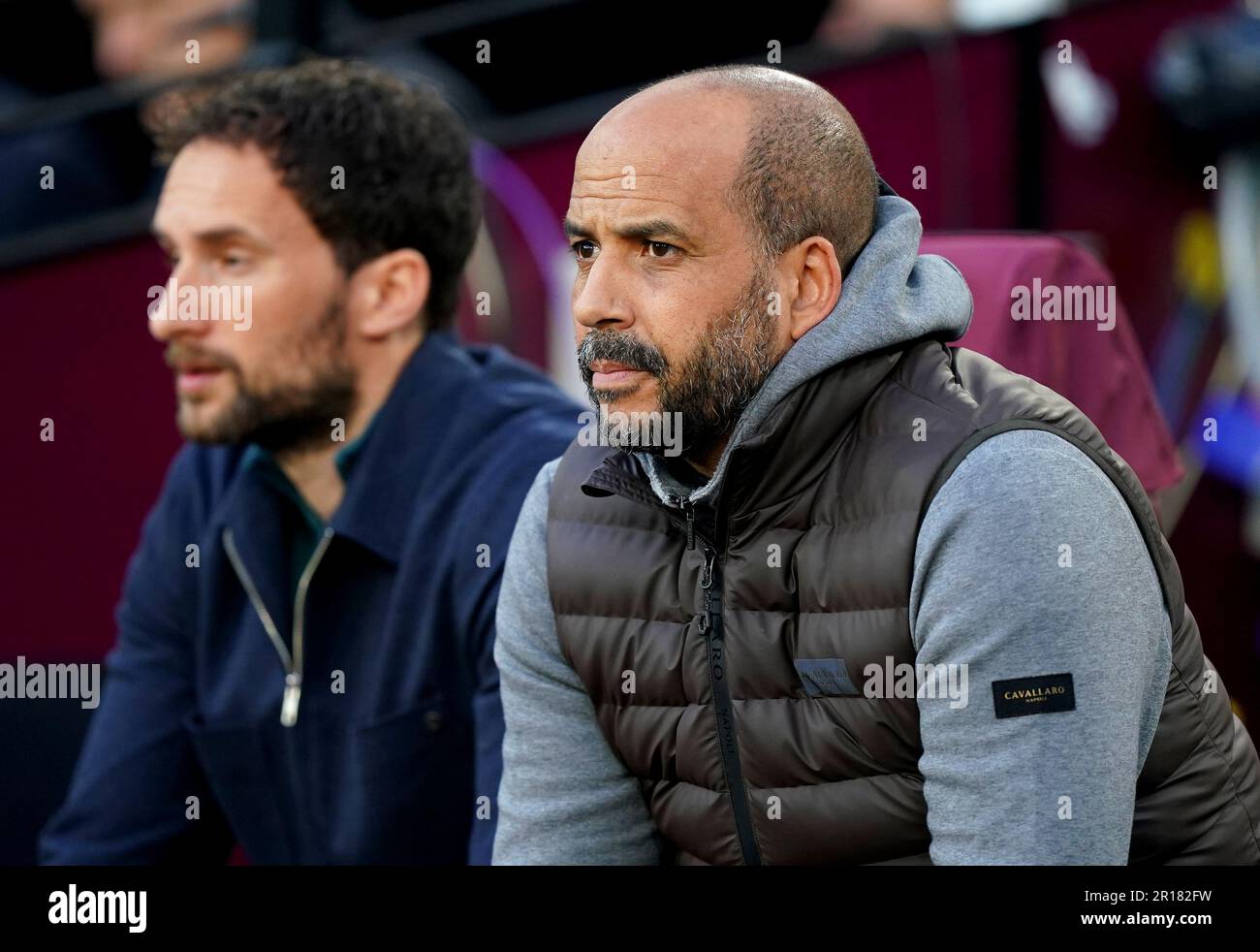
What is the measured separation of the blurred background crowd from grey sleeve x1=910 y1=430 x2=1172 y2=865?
1249 mm

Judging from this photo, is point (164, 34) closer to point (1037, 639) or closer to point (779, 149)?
point (779, 149)

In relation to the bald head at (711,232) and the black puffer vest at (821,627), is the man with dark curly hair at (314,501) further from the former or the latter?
the bald head at (711,232)

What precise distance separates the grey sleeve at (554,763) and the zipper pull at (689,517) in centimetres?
23

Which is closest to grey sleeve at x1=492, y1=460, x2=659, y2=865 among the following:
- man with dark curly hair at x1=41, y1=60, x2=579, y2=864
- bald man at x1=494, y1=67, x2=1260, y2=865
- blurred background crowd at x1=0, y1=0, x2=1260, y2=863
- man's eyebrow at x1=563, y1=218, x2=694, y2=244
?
bald man at x1=494, y1=67, x2=1260, y2=865

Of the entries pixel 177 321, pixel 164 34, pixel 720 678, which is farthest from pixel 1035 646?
pixel 164 34

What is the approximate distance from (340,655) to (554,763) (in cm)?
57

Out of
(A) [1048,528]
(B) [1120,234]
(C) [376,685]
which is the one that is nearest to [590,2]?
(B) [1120,234]

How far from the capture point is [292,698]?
2.49 m

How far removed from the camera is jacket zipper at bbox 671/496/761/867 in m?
1.85

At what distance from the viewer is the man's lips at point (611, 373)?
1.86m

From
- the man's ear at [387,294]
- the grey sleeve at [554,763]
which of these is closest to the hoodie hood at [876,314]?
the grey sleeve at [554,763]

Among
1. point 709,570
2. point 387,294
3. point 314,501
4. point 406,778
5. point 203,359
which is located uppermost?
point 387,294

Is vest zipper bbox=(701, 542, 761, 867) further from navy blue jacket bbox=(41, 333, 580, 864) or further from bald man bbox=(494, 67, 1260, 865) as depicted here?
navy blue jacket bbox=(41, 333, 580, 864)

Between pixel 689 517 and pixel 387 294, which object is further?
pixel 387 294
